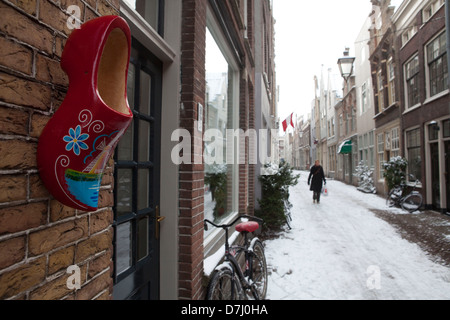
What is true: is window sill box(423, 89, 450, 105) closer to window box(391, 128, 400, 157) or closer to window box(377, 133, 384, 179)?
window box(391, 128, 400, 157)

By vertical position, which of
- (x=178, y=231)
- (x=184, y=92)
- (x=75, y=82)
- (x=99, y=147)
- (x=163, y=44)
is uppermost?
(x=163, y=44)

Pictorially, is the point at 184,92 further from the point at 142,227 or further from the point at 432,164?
the point at 432,164

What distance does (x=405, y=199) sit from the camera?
9.27 meters

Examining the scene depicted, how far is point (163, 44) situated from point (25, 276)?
1.86 m

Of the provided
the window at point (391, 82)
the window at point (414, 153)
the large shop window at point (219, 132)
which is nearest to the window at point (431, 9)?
the window at point (391, 82)

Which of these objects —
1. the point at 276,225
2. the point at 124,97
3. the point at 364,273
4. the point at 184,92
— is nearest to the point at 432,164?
the point at 276,225

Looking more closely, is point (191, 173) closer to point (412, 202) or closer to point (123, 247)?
point (123, 247)

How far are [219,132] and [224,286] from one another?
2.31 meters

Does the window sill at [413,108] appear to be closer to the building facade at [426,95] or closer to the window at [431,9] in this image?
the building facade at [426,95]

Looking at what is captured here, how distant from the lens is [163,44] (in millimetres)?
2178

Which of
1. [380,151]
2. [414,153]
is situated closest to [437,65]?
[414,153]

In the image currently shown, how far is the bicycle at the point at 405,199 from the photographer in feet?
29.6

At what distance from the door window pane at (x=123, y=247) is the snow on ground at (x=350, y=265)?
228 centimetres

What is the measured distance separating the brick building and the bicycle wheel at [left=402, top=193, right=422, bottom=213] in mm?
7832
